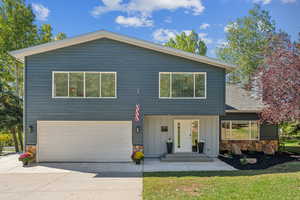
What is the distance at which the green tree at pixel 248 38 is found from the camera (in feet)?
73.9

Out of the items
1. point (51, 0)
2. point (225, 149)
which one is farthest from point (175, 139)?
point (51, 0)

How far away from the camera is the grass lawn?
561cm

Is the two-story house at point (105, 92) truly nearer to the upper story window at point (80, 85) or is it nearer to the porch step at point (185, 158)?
the upper story window at point (80, 85)

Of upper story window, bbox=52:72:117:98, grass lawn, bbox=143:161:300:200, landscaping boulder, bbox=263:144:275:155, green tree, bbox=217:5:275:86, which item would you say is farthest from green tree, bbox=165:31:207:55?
grass lawn, bbox=143:161:300:200

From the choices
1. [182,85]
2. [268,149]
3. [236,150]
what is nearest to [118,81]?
[182,85]

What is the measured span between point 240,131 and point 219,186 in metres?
8.24

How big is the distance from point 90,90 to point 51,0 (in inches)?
365

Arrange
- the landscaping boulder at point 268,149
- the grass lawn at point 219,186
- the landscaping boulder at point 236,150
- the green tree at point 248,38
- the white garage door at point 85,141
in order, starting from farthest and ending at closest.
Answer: the green tree at point 248,38, the landscaping boulder at point 268,149, the landscaping boulder at point 236,150, the white garage door at point 85,141, the grass lawn at point 219,186

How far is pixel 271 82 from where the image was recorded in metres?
9.93

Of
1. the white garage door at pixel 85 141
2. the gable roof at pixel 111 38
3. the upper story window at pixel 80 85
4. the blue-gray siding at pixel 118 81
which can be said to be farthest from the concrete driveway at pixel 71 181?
the gable roof at pixel 111 38

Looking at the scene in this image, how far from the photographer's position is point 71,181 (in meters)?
7.48

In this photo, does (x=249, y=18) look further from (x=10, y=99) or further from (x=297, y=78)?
(x=10, y=99)

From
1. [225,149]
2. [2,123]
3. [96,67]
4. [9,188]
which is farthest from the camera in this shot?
[2,123]

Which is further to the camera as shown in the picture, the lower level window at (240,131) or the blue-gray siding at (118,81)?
the lower level window at (240,131)
